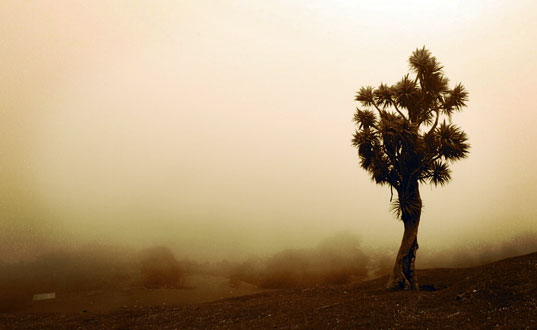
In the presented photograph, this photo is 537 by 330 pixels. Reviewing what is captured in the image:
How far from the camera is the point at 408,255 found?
Answer: 113ft

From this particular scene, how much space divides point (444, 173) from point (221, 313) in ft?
77.9

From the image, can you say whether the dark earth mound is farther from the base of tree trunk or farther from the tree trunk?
the tree trunk

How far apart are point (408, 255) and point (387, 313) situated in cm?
1315

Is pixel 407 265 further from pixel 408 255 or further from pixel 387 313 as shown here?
pixel 387 313

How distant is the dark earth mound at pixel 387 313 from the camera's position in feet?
62.3

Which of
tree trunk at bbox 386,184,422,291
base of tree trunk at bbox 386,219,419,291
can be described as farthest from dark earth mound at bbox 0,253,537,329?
tree trunk at bbox 386,184,422,291

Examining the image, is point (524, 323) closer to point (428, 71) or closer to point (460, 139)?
point (460, 139)

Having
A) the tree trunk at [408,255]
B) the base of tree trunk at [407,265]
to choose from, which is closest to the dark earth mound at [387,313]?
the base of tree trunk at [407,265]

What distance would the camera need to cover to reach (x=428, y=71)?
3647 cm

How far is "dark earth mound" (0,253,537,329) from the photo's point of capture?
19.0 m

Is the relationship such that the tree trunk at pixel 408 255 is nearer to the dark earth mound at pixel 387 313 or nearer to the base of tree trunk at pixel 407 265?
the base of tree trunk at pixel 407 265

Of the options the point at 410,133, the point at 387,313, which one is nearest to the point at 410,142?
the point at 410,133

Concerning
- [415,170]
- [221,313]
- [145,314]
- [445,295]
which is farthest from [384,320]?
[145,314]

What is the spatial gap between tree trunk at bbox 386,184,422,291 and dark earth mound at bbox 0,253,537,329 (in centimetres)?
251
